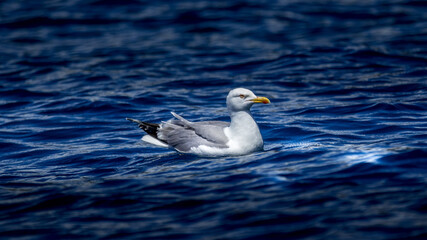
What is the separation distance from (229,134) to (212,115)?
350cm

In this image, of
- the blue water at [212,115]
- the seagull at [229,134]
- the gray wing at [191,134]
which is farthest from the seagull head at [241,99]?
the blue water at [212,115]

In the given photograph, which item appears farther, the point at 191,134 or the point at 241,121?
the point at 191,134

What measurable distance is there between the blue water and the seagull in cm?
21

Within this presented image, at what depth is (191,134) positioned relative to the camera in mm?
10602

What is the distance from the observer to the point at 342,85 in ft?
51.2

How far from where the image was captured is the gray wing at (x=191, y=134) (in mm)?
10320

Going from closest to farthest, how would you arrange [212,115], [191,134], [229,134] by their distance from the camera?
[229,134] < [191,134] < [212,115]

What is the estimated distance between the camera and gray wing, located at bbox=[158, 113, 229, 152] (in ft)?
33.9

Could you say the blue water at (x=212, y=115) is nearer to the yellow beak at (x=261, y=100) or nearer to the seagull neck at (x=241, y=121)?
the seagull neck at (x=241, y=121)

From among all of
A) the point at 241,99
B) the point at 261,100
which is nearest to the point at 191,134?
the point at 241,99

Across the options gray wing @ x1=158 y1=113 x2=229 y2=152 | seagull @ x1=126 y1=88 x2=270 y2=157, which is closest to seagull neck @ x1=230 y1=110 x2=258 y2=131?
seagull @ x1=126 y1=88 x2=270 y2=157

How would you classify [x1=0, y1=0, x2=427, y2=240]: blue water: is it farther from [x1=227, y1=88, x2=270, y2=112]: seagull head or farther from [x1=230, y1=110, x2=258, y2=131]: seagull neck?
[x1=227, y1=88, x2=270, y2=112]: seagull head

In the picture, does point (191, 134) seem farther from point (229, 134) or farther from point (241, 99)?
point (241, 99)

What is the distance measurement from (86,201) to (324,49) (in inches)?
472
